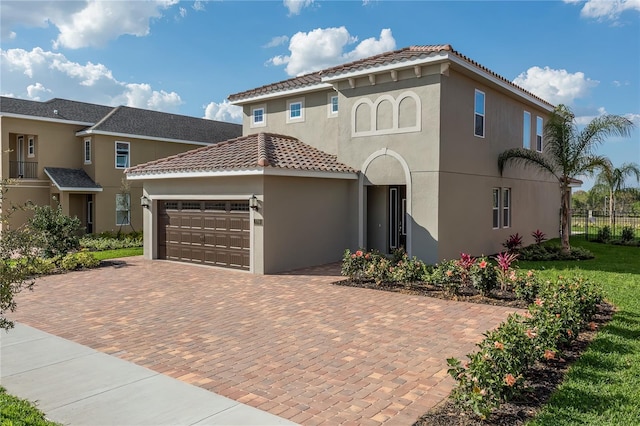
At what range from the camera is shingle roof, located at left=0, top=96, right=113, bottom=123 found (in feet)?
82.0

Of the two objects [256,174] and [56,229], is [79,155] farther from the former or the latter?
[256,174]

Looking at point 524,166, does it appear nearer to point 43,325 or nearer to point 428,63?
point 428,63

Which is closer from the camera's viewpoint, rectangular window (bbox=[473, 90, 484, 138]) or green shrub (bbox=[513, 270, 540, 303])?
green shrub (bbox=[513, 270, 540, 303])

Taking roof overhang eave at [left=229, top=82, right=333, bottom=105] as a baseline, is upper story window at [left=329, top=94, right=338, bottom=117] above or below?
below

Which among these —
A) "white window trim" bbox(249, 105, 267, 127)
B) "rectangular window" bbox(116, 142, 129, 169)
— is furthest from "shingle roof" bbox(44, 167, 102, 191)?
"white window trim" bbox(249, 105, 267, 127)

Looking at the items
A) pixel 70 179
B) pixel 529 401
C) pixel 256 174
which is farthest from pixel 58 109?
pixel 529 401

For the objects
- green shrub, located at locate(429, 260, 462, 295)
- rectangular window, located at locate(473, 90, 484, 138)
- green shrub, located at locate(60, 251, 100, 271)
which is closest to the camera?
green shrub, located at locate(429, 260, 462, 295)

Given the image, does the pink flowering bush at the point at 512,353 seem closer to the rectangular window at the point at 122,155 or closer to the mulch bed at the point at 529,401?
the mulch bed at the point at 529,401

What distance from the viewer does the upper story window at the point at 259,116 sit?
2064 cm

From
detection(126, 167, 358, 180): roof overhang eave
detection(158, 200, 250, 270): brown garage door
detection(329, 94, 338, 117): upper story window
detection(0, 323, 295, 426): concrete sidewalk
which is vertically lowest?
detection(0, 323, 295, 426): concrete sidewalk

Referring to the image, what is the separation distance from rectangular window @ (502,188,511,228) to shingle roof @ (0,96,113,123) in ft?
76.4

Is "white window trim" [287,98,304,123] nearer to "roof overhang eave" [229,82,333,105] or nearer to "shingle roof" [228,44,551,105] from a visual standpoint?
"roof overhang eave" [229,82,333,105]

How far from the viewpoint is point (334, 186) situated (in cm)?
1628

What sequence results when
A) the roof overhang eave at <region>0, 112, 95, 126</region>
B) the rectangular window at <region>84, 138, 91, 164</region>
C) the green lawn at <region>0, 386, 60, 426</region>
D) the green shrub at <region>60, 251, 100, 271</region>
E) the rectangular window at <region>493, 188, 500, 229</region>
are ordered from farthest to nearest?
the rectangular window at <region>84, 138, 91, 164</region> → the roof overhang eave at <region>0, 112, 95, 126</region> → the rectangular window at <region>493, 188, 500, 229</region> → the green shrub at <region>60, 251, 100, 271</region> → the green lawn at <region>0, 386, 60, 426</region>
